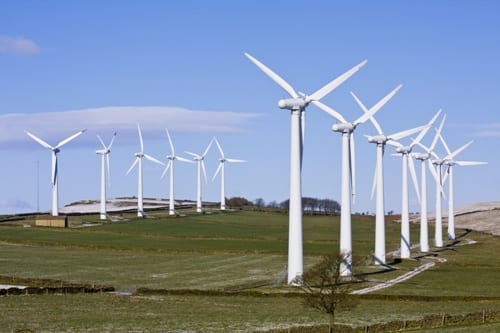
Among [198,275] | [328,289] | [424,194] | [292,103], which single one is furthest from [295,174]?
[424,194]

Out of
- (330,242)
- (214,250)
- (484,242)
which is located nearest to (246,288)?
(214,250)

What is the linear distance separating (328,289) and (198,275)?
2953cm

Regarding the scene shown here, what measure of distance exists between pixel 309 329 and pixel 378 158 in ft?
203

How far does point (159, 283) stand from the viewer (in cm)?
8038

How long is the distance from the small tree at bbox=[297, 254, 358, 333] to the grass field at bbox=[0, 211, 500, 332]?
1181 millimetres

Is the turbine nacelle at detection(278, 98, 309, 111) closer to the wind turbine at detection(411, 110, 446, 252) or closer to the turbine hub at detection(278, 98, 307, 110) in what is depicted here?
the turbine hub at detection(278, 98, 307, 110)

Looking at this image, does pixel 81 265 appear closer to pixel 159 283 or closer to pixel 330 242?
pixel 159 283

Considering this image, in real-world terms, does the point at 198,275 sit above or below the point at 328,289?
below

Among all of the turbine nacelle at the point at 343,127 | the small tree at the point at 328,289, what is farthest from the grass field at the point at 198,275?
the turbine nacelle at the point at 343,127

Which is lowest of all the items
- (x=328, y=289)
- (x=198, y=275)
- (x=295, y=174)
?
(x=198, y=275)

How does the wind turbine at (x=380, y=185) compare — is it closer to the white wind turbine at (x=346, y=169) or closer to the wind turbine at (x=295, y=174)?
the white wind turbine at (x=346, y=169)

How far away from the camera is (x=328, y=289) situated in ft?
201

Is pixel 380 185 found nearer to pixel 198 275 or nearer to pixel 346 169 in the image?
pixel 346 169

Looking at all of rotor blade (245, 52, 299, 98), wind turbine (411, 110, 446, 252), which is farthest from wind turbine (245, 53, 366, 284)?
wind turbine (411, 110, 446, 252)
